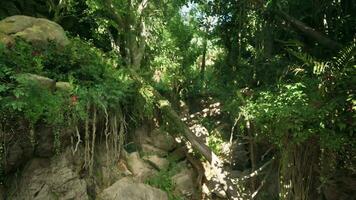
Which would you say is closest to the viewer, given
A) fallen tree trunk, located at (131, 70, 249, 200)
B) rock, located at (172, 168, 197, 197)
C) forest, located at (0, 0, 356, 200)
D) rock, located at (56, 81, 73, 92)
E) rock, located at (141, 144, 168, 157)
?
forest, located at (0, 0, 356, 200)

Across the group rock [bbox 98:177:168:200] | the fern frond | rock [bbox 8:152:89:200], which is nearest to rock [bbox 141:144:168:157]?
rock [bbox 98:177:168:200]

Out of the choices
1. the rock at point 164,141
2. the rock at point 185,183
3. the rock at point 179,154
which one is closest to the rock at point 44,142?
the rock at point 185,183

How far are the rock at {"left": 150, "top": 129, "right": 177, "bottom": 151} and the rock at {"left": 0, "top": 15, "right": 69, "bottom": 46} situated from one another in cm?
319

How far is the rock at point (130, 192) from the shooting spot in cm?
745

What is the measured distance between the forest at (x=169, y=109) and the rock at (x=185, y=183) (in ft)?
0.08

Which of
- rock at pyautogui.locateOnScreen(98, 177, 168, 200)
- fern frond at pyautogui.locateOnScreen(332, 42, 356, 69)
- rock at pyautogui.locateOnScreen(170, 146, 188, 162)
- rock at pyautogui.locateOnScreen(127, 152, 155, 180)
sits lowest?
rock at pyautogui.locateOnScreen(98, 177, 168, 200)

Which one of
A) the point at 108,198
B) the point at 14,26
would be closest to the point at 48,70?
the point at 14,26

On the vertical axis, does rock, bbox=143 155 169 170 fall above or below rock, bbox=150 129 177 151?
below

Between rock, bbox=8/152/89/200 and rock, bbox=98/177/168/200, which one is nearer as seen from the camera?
rock, bbox=8/152/89/200

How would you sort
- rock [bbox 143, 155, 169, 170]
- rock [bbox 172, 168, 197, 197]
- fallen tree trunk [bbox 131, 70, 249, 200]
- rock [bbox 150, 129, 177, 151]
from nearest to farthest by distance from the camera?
fallen tree trunk [bbox 131, 70, 249, 200] < rock [bbox 172, 168, 197, 197] < rock [bbox 143, 155, 169, 170] < rock [bbox 150, 129, 177, 151]

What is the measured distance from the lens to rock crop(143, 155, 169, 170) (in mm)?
8945

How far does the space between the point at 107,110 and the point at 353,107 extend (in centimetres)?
456

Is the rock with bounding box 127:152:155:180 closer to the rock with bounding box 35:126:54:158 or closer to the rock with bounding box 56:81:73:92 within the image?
the rock with bounding box 35:126:54:158

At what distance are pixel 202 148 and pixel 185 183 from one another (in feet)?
2.96
